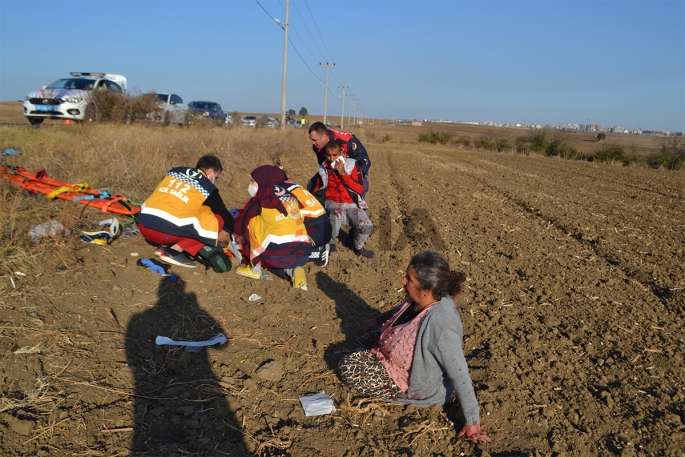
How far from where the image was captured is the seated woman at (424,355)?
2672 mm

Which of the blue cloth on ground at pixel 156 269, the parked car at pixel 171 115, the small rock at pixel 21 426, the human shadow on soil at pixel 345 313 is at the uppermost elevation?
the parked car at pixel 171 115

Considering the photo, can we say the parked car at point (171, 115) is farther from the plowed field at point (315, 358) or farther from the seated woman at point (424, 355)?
the seated woman at point (424, 355)

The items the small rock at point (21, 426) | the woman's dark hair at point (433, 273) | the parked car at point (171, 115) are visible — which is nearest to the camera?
the small rock at point (21, 426)

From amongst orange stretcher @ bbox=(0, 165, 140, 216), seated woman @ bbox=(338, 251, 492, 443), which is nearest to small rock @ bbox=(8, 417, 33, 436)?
seated woman @ bbox=(338, 251, 492, 443)

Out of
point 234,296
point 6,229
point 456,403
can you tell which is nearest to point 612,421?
point 456,403

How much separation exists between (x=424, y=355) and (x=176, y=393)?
5.09 ft

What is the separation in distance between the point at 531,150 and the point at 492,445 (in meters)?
36.7

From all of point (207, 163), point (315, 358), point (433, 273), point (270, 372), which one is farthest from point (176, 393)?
point (207, 163)

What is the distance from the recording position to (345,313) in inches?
175

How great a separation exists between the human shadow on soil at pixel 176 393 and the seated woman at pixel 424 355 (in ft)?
2.78

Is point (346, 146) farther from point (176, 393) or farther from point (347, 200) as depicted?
point (176, 393)

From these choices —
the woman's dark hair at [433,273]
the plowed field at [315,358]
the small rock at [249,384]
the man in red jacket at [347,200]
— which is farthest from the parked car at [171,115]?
the woman's dark hair at [433,273]

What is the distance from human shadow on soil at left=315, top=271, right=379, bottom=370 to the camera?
372 centimetres

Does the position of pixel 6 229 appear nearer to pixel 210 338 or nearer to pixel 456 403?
pixel 210 338
